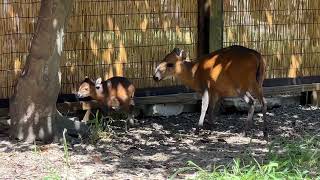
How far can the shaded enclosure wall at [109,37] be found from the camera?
825 centimetres

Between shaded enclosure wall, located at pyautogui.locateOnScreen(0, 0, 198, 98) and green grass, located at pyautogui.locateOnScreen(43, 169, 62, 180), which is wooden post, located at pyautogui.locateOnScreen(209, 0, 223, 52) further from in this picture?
green grass, located at pyautogui.locateOnScreen(43, 169, 62, 180)

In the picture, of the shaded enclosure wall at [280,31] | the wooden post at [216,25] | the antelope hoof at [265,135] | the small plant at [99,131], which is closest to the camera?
the small plant at [99,131]

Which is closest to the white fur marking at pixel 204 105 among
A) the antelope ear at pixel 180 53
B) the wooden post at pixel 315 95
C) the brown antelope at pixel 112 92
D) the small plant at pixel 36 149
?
the antelope ear at pixel 180 53

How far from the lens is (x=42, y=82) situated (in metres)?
7.20

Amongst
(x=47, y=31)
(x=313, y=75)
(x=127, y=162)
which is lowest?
(x=127, y=162)

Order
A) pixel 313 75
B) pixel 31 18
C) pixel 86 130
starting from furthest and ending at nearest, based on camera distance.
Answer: pixel 313 75 < pixel 31 18 < pixel 86 130

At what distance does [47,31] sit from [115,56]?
2.00 m

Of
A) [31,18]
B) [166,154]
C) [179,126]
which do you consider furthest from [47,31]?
[179,126]

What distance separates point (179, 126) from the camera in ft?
29.0

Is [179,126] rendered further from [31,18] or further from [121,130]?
[31,18]

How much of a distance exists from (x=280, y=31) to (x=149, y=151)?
393 cm

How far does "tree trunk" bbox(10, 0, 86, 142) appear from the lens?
23.2ft

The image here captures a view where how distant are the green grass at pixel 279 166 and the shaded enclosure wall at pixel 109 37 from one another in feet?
8.57

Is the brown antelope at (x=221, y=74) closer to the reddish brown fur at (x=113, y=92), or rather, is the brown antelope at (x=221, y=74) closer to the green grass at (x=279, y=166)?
the reddish brown fur at (x=113, y=92)
